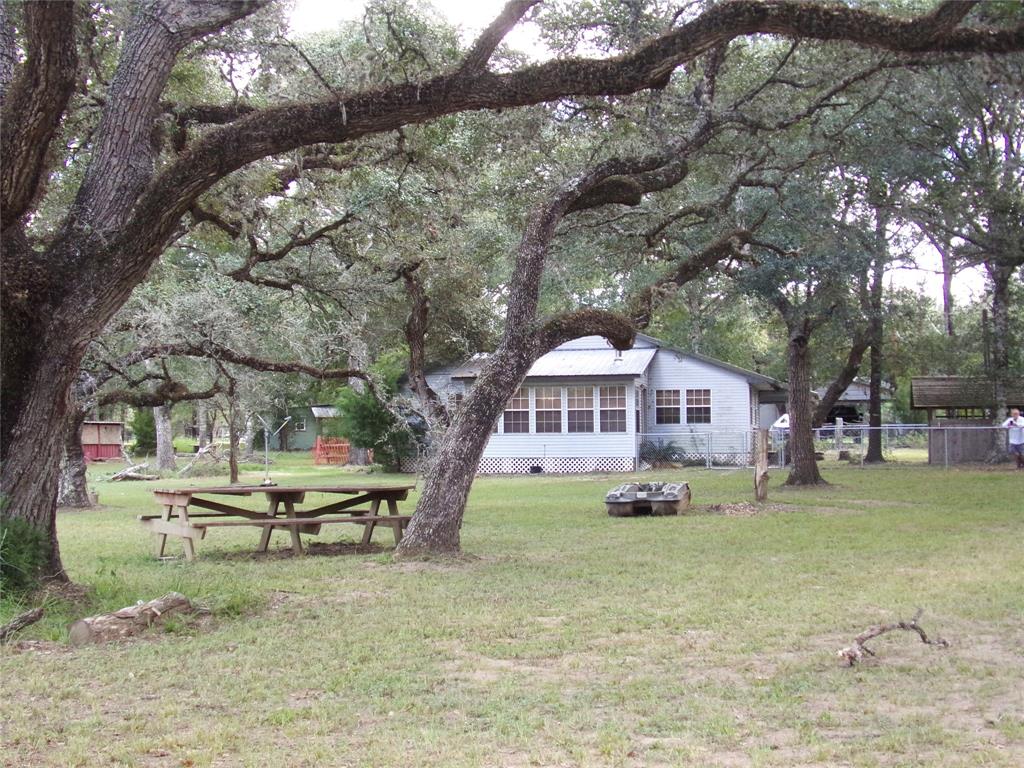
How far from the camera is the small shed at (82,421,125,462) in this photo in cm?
4666

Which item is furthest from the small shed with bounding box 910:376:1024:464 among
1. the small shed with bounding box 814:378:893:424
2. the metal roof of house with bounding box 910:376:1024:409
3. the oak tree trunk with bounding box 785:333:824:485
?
the small shed with bounding box 814:378:893:424

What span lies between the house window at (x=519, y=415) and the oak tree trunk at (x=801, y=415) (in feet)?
40.9

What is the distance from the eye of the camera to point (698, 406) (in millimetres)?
33500

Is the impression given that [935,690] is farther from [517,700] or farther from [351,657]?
[351,657]

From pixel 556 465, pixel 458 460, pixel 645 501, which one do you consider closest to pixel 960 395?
pixel 556 465

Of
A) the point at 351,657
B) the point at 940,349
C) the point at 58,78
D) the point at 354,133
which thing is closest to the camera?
the point at 351,657

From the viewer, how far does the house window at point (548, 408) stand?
3272 centimetres

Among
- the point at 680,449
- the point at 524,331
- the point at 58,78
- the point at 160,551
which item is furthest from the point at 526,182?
the point at 680,449

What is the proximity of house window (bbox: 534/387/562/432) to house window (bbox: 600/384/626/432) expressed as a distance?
1513 millimetres

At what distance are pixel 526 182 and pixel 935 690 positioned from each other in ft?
39.8

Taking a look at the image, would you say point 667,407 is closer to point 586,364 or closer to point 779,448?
point 586,364

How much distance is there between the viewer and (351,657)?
19.5ft

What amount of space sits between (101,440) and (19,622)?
4465cm

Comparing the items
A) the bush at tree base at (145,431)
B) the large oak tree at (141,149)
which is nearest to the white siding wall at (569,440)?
the bush at tree base at (145,431)
